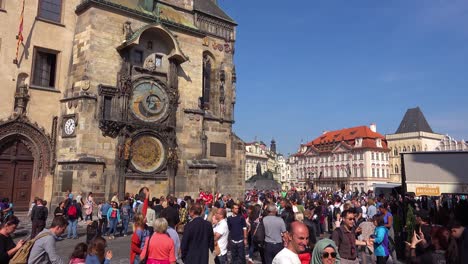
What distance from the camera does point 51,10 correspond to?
1936 centimetres

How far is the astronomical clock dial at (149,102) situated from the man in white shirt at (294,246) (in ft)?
55.7

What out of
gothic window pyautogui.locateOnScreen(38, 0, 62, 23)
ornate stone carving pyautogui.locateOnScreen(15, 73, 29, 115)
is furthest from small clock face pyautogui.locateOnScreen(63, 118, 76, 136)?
gothic window pyautogui.locateOnScreen(38, 0, 62, 23)

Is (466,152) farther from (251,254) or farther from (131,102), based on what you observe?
(131,102)

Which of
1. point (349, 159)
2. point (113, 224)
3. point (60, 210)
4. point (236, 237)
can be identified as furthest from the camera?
point (349, 159)

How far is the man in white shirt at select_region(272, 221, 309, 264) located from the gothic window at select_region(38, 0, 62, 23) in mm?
19549

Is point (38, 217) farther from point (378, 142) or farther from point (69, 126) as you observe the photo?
point (378, 142)

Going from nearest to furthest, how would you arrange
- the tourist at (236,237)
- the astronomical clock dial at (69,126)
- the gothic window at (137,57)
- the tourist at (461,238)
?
the tourist at (461,238)
the tourist at (236,237)
the astronomical clock dial at (69,126)
the gothic window at (137,57)

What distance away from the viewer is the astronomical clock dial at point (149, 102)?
19.9 metres

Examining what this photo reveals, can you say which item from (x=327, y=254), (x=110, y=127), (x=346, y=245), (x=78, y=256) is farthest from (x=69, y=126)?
(x=327, y=254)

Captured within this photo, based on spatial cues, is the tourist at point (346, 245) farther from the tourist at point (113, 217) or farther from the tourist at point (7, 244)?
the tourist at point (113, 217)

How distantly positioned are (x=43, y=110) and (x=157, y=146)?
585 cm

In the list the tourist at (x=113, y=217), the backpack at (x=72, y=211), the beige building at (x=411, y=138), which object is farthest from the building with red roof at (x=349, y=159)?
the backpack at (x=72, y=211)

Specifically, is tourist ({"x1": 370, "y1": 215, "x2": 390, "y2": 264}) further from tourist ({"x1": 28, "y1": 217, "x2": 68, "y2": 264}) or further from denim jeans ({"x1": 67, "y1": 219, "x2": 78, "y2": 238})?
denim jeans ({"x1": 67, "y1": 219, "x2": 78, "y2": 238})

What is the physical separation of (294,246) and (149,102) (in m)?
17.6
